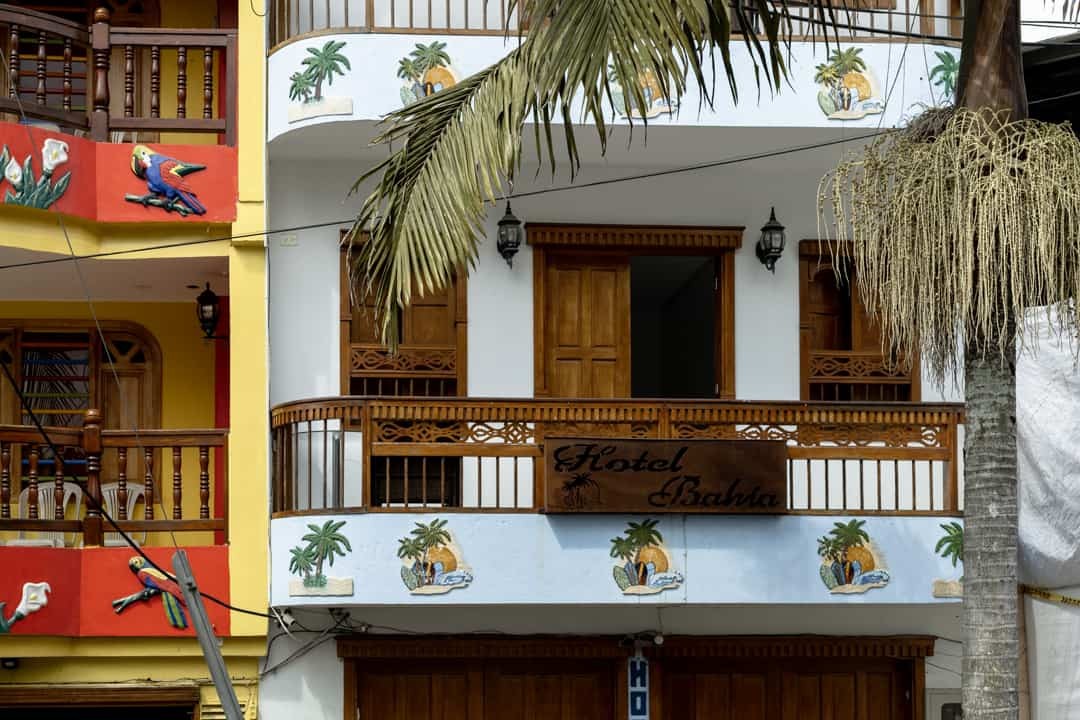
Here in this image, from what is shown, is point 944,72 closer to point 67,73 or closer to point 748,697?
point 748,697

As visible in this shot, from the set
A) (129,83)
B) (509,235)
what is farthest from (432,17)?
(129,83)

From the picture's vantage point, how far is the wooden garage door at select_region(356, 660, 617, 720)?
13.5m

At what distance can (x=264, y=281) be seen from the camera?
13047 millimetres

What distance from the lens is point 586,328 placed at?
1404cm

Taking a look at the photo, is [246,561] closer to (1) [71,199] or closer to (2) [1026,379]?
(1) [71,199]

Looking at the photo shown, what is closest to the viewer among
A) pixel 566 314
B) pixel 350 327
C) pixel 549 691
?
pixel 549 691

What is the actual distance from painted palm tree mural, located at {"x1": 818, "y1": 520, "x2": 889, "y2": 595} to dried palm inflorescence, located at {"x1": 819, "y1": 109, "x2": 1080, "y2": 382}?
13.6 ft

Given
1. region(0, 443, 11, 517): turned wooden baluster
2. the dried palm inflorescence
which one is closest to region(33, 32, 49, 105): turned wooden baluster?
region(0, 443, 11, 517): turned wooden baluster

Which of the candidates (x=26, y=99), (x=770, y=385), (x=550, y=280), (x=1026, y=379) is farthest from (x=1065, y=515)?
(x=26, y=99)

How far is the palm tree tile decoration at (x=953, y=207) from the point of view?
26.5 feet

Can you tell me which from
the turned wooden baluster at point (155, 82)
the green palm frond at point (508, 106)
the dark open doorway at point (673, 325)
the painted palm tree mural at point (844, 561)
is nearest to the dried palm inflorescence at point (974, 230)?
the green palm frond at point (508, 106)

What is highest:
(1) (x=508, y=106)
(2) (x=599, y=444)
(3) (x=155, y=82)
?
(3) (x=155, y=82)

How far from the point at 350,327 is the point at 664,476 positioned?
9.58ft

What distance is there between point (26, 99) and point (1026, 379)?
8.26 meters
